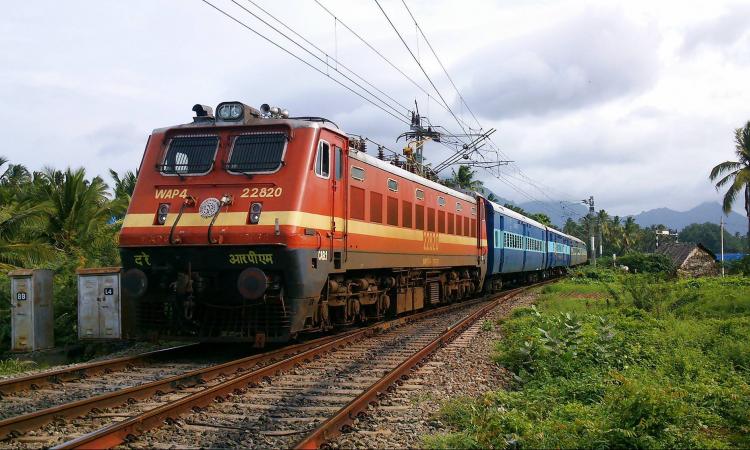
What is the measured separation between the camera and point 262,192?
9.30 m

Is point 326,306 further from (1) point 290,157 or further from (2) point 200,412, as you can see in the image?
(2) point 200,412

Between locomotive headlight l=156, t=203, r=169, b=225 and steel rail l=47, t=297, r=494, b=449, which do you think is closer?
steel rail l=47, t=297, r=494, b=449

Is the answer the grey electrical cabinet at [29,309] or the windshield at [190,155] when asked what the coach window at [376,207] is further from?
the grey electrical cabinet at [29,309]

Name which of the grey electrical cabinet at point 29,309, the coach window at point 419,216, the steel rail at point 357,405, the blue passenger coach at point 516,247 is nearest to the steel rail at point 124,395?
the steel rail at point 357,405

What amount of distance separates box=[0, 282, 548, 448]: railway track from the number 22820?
2.33 m

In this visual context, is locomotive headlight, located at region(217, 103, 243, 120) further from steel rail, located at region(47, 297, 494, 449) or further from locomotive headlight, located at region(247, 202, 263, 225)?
steel rail, located at region(47, 297, 494, 449)

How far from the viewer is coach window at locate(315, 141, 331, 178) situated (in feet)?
Result: 32.1

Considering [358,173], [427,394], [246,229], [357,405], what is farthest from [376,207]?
[357,405]

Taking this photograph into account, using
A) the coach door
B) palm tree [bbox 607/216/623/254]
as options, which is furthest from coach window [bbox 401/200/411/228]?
palm tree [bbox 607/216/623/254]

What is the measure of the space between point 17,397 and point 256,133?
4.87m

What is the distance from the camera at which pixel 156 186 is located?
9875 mm

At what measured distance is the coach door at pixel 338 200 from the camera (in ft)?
33.6

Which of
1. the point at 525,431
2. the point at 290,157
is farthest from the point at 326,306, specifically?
the point at 525,431

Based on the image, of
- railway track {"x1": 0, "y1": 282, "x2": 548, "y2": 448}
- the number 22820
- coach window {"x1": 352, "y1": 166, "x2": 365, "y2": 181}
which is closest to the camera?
railway track {"x1": 0, "y1": 282, "x2": 548, "y2": 448}
